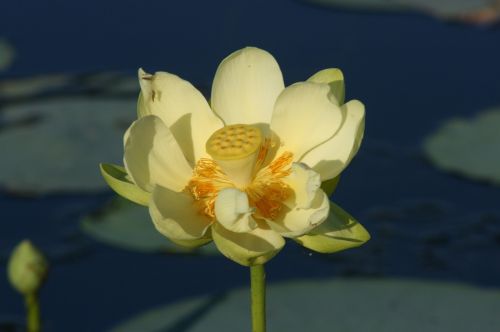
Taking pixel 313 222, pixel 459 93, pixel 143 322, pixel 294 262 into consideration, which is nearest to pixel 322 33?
pixel 459 93

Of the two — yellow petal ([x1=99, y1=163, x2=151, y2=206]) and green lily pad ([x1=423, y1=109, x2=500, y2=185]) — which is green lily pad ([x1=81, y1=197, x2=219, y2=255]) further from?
yellow petal ([x1=99, y1=163, x2=151, y2=206])

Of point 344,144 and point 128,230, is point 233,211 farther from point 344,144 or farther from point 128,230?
point 128,230

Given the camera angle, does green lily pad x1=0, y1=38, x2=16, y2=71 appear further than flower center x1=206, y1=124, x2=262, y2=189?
Yes

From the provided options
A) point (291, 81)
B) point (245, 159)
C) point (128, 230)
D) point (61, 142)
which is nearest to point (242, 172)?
point (245, 159)

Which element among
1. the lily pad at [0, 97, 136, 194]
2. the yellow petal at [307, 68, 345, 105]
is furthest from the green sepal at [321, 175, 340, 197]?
the lily pad at [0, 97, 136, 194]

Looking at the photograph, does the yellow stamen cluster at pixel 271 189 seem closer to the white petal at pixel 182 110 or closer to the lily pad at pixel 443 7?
the white petal at pixel 182 110

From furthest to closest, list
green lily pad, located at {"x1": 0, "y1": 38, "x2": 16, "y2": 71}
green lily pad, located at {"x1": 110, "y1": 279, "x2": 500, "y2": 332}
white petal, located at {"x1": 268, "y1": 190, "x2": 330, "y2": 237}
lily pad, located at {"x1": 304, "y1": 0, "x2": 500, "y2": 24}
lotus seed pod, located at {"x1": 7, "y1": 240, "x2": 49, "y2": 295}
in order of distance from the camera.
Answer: lily pad, located at {"x1": 304, "y1": 0, "x2": 500, "y2": 24} < green lily pad, located at {"x1": 0, "y1": 38, "x2": 16, "y2": 71} < green lily pad, located at {"x1": 110, "y1": 279, "x2": 500, "y2": 332} < lotus seed pod, located at {"x1": 7, "y1": 240, "x2": 49, "y2": 295} < white petal, located at {"x1": 268, "y1": 190, "x2": 330, "y2": 237}

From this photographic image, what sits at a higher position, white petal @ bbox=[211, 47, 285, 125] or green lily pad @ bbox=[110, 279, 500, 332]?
white petal @ bbox=[211, 47, 285, 125]
